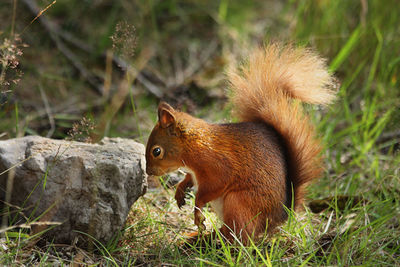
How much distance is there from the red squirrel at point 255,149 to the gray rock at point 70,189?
7.7 inches

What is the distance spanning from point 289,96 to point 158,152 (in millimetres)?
736

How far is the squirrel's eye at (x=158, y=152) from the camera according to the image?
2117 mm

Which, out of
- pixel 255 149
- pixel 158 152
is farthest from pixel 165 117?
pixel 255 149

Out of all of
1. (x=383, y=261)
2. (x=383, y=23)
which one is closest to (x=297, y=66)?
(x=383, y=261)

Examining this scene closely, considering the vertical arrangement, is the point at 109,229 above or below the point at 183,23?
below

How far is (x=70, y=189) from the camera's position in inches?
81.4

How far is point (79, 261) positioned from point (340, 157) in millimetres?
1903

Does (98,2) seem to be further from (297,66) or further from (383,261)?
(383,261)

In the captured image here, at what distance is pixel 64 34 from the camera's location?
4.14 meters

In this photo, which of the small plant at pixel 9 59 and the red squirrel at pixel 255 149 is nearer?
the small plant at pixel 9 59

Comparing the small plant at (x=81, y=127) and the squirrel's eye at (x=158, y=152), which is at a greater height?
the small plant at (x=81, y=127)

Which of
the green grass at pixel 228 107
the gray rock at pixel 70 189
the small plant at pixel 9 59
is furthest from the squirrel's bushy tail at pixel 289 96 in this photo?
the small plant at pixel 9 59

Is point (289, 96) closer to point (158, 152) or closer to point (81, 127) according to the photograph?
point (158, 152)

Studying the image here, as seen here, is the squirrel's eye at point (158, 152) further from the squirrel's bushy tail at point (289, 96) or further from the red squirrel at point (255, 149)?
the squirrel's bushy tail at point (289, 96)
